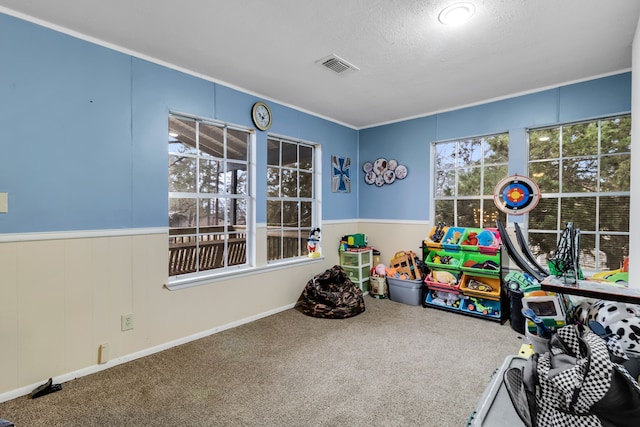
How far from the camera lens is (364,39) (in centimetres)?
238

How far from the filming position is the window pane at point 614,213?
3004 mm

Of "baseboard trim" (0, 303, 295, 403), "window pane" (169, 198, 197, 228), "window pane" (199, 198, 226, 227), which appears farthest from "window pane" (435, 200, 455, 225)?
"window pane" (169, 198, 197, 228)

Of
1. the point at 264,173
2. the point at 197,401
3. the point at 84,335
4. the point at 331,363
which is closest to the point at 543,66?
the point at 264,173

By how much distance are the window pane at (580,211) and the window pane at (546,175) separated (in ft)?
0.59

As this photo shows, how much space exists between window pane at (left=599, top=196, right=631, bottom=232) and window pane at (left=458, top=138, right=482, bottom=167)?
130cm

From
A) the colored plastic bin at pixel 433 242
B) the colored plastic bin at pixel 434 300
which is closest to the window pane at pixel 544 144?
the colored plastic bin at pixel 433 242

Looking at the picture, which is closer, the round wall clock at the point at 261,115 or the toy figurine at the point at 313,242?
the round wall clock at the point at 261,115

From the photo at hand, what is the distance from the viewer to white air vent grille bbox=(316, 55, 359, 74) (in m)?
2.69

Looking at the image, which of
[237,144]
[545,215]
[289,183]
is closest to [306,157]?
[289,183]

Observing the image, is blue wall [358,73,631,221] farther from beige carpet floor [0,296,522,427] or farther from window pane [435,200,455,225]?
beige carpet floor [0,296,522,427]

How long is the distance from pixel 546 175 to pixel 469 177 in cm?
81

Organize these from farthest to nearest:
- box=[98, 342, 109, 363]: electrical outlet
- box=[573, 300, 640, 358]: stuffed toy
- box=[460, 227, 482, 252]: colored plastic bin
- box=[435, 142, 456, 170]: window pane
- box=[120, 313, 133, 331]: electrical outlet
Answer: box=[435, 142, 456, 170]: window pane, box=[460, 227, 482, 252]: colored plastic bin, box=[120, 313, 133, 331]: electrical outlet, box=[98, 342, 109, 363]: electrical outlet, box=[573, 300, 640, 358]: stuffed toy

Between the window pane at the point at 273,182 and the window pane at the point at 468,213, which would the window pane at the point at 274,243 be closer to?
the window pane at the point at 273,182

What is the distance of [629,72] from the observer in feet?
9.41
